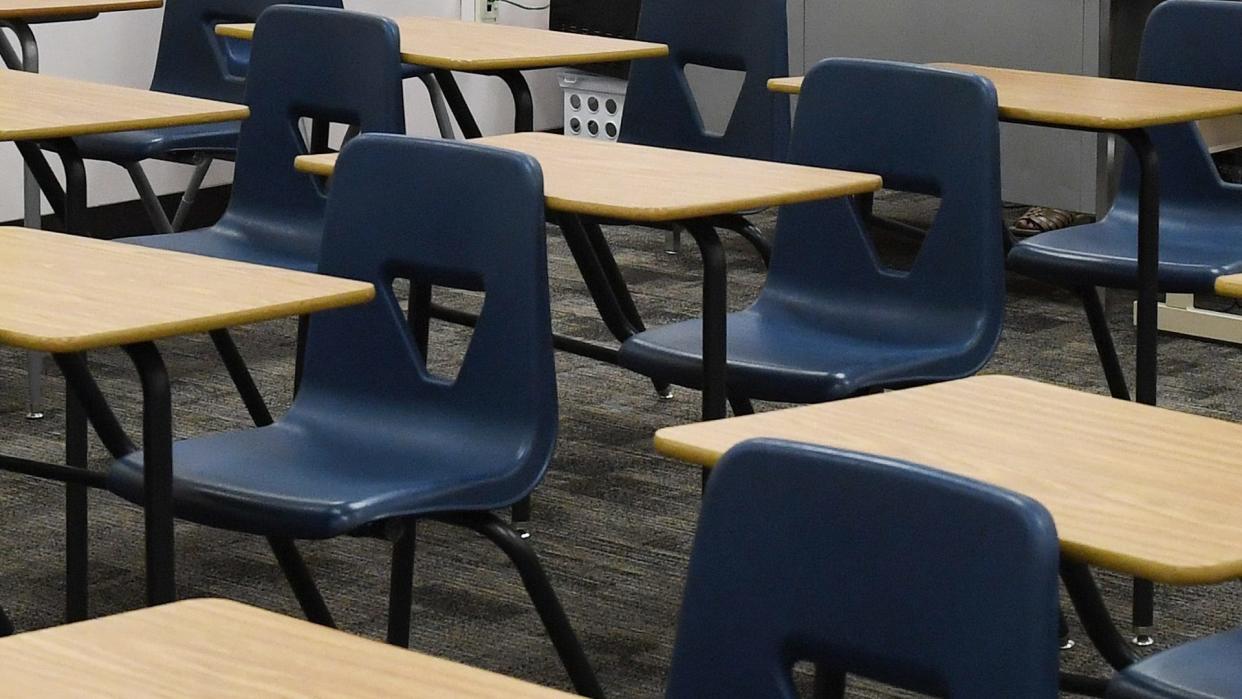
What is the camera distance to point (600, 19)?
21.7ft

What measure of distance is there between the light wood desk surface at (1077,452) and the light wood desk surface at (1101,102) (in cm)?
138

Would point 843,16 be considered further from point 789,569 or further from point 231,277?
point 789,569

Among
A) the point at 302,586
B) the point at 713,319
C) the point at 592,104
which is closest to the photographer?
the point at 302,586

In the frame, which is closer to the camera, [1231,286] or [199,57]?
[1231,286]

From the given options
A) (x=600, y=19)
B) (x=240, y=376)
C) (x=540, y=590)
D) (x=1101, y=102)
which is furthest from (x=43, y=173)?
(x=600, y=19)

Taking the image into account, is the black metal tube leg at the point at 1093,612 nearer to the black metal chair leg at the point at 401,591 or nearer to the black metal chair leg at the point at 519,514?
the black metal chair leg at the point at 401,591

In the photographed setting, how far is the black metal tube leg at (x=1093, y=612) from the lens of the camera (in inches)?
75.7

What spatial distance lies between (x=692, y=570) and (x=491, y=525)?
1.00 metres

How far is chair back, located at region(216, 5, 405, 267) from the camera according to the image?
351 centimetres

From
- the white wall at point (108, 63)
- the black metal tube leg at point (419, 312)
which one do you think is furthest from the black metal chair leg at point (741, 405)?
the white wall at point (108, 63)

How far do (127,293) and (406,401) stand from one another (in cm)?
50

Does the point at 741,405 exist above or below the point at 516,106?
below

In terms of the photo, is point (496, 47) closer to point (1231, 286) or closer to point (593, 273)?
point (593, 273)

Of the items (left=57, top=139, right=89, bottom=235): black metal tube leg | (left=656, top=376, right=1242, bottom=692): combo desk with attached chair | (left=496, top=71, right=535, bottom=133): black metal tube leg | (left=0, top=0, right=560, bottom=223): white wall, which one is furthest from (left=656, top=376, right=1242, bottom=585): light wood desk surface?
(left=0, top=0, right=560, bottom=223): white wall
